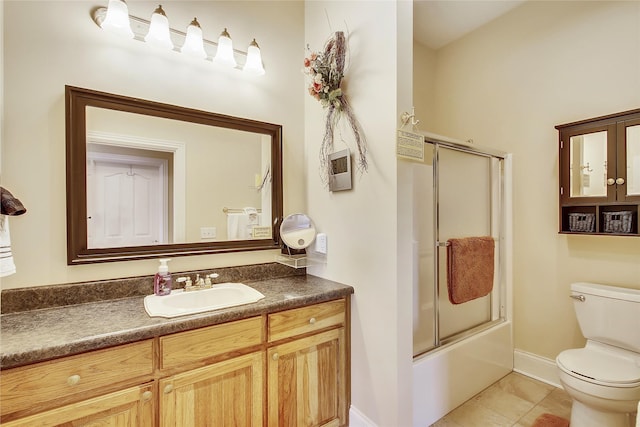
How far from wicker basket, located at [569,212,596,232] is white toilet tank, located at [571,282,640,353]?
13.6 inches

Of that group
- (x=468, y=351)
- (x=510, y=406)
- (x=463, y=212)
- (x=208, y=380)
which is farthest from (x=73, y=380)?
(x=510, y=406)

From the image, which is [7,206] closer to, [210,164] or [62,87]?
[62,87]

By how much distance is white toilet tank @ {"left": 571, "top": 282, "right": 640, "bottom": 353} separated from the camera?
163 cm

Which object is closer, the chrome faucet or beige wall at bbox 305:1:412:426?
beige wall at bbox 305:1:412:426

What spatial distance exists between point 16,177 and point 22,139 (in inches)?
6.6

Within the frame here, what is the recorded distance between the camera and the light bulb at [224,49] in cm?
171

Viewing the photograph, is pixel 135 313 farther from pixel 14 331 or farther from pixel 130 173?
pixel 130 173

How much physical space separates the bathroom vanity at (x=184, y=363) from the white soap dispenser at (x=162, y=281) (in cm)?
10

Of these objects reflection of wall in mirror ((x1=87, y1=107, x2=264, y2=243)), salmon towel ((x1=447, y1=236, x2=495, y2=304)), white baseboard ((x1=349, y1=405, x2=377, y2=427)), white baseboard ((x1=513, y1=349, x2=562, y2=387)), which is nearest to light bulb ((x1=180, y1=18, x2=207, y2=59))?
reflection of wall in mirror ((x1=87, y1=107, x2=264, y2=243))

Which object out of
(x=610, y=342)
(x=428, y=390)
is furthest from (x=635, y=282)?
(x=428, y=390)

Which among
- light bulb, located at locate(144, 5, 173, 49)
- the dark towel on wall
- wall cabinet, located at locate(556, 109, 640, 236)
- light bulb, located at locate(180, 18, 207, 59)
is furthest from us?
wall cabinet, located at locate(556, 109, 640, 236)

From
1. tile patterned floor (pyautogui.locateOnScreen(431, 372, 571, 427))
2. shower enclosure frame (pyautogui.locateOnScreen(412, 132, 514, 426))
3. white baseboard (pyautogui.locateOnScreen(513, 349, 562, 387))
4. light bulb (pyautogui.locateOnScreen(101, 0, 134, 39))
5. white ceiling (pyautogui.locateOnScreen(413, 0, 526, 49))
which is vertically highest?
white ceiling (pyautogui.locateOnScreen(413, 0, 526, 49))

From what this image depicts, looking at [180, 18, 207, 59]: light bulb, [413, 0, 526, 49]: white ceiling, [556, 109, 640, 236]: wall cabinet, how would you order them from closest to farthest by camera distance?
[180, 18, 207, 59]: light bulb, [556, 109, 640, 236]: wall cabinet, [413, 0, 526, 49]: white ceiling

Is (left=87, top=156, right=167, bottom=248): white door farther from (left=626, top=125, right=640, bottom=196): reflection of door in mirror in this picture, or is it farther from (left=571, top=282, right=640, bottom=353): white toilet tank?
(left=626, top=125, right=640, bottom=196): reflection of door in mirror
